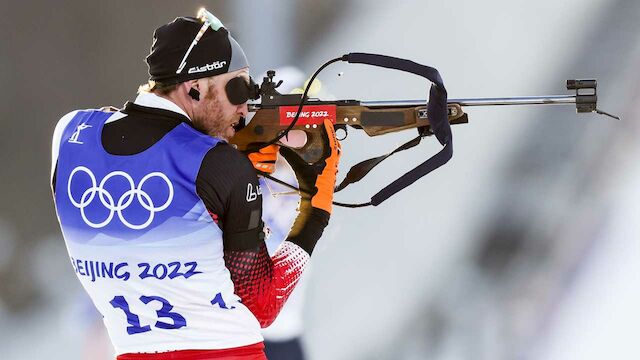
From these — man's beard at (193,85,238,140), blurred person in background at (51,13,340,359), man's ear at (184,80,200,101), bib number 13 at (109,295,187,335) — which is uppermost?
man's ear at (184,80,200,101)

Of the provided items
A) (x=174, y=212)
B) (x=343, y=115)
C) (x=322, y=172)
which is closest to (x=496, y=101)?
(x=343, y=115)

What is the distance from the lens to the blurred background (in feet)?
9.18

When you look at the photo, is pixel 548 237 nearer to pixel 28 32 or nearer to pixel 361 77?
pixel 361 77

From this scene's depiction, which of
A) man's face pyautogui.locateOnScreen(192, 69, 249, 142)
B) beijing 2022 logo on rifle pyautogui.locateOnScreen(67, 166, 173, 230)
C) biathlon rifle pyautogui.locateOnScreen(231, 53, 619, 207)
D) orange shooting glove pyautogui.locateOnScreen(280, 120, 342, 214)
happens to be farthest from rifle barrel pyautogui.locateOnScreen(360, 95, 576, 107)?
beijing 2022 logo on rifle pyautogui.locateOnScreen(67, 166, 173, 230)

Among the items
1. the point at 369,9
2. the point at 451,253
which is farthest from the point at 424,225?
the point at 369,9

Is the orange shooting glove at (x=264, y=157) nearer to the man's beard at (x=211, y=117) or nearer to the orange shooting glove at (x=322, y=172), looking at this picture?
the orange shooting glove at (x=322, y=172)

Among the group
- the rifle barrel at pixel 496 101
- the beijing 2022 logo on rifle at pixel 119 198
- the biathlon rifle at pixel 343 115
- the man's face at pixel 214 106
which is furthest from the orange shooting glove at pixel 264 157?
the beijing 2022 logo on rifle at pixel 119 198

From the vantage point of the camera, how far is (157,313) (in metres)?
1.62

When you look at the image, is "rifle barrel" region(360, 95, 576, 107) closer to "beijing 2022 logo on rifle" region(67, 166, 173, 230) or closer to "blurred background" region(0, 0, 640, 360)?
"blurred background" region(0, 0, 640, 360)

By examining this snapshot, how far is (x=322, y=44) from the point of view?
3.04 m

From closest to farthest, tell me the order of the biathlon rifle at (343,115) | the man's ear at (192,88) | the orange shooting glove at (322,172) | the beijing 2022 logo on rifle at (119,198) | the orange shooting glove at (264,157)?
the beijing 2022 logo on rifle at (119,198)
the man's ear at (192,88)
the orange shooting glove at (322,172)
the biathlon rifle at (343,115)
the orange shooting glove at (264,157)

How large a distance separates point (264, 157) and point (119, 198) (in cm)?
69

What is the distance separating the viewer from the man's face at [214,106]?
66.9 inches

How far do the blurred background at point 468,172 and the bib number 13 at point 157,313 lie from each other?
145 centimetres
